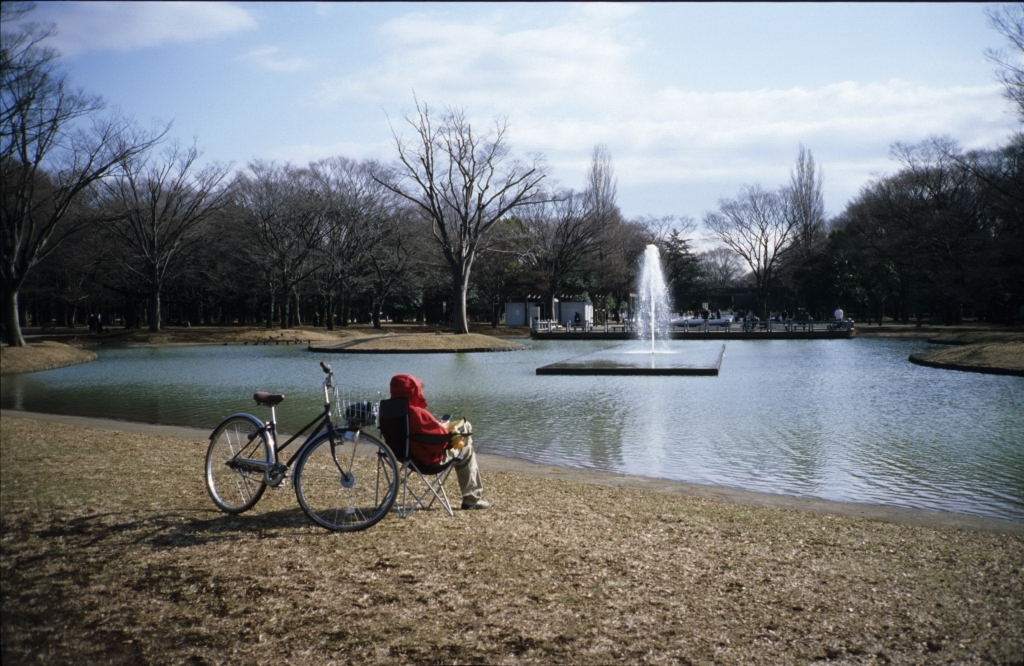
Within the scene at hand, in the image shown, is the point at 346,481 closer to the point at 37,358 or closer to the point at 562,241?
the point at 37,358

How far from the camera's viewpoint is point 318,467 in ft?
17.5

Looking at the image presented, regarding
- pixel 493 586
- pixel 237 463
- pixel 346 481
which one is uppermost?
pixel 237 463

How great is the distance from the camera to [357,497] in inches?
214

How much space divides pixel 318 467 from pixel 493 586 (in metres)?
1.98

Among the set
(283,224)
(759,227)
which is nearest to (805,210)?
(759,227)

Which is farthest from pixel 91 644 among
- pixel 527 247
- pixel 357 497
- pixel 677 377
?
pixel 527 247

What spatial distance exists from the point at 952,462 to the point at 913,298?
44.5 metres

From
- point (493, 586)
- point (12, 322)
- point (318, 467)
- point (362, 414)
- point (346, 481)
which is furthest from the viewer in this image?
point (12, 322)

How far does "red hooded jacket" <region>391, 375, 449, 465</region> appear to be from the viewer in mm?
4961

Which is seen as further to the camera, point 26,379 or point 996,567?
point 26,379

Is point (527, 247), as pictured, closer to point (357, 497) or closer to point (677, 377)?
point (677, 377)

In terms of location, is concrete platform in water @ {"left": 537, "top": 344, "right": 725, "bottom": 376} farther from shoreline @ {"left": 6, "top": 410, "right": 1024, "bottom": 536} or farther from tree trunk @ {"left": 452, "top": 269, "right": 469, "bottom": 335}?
tree trunk @ {"left": 452, "top": 269, "right": 469, "bottom": 335}

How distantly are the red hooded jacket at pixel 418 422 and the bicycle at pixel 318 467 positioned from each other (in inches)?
8.3

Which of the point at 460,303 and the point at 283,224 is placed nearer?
the point at 460,303
